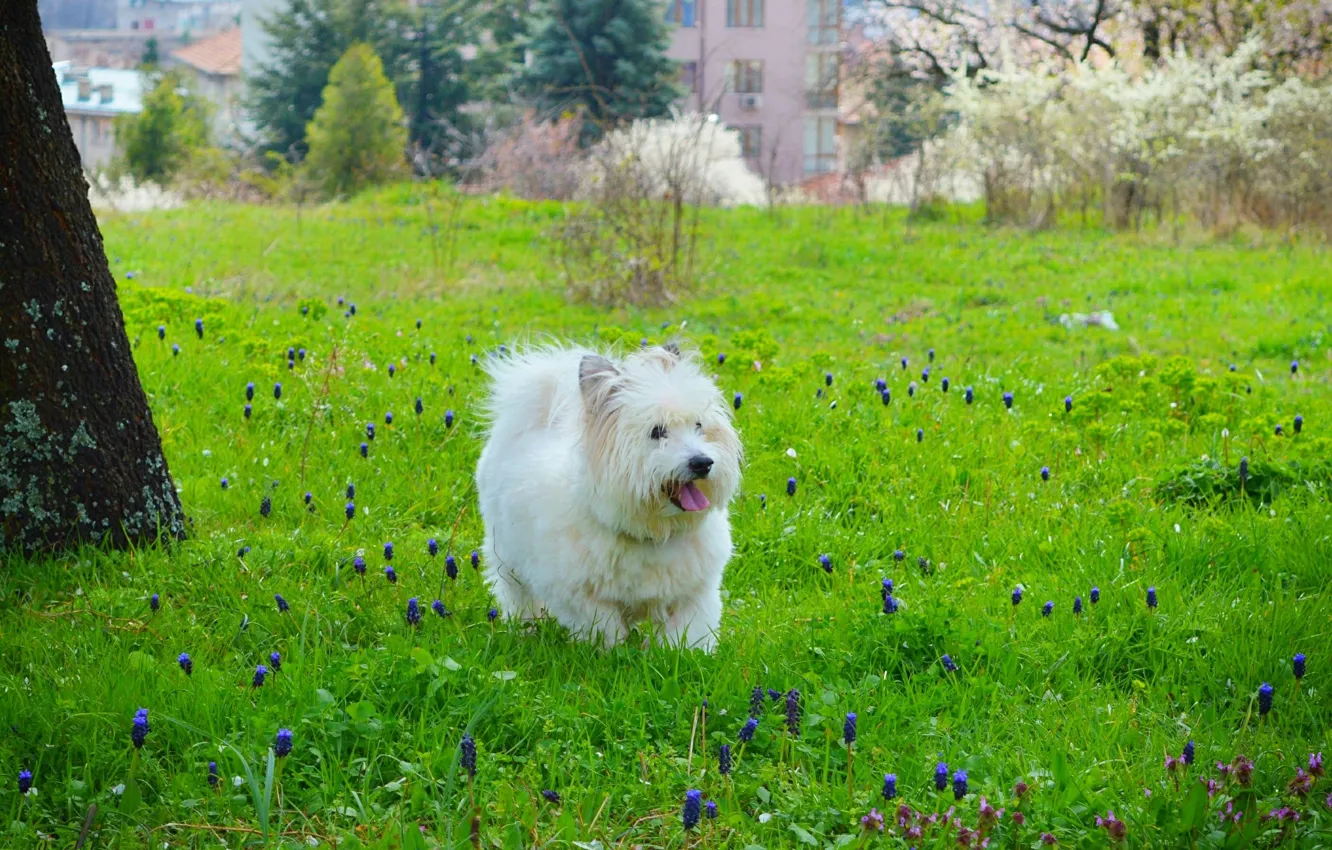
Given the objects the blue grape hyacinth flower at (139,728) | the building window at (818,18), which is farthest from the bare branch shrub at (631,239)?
the building window at (818,18)

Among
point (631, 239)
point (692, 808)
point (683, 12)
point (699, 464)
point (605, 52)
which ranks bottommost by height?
point (692, 808)

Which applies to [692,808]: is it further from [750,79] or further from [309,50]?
[750,79]

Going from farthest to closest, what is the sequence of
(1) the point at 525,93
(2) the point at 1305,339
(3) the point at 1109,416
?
(1) the point at 525,93 < (2) the point at 1305,339 < (3) the point at 1109,416

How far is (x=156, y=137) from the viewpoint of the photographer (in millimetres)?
37719

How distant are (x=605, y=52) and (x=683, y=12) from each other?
23036 mm

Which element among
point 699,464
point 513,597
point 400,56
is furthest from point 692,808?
point 400,56

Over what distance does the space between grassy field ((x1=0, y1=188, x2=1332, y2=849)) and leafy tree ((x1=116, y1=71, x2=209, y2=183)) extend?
1218 inches

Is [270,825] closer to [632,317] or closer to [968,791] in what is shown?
[968,791]

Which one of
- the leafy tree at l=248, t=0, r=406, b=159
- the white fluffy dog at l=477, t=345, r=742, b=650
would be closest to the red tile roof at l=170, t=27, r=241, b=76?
the leafy tree at l=248, t=0, r=406, b=159

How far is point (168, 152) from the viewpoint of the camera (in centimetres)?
3800

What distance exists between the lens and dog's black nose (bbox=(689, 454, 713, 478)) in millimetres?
4168

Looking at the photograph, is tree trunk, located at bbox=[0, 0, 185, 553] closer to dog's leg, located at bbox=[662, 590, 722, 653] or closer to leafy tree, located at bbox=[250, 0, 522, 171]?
dog's leg, located at bbox=[662, 590, 722, 653]

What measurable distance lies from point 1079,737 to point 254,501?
3920mm

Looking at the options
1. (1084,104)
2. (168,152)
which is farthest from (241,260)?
(168,152)
